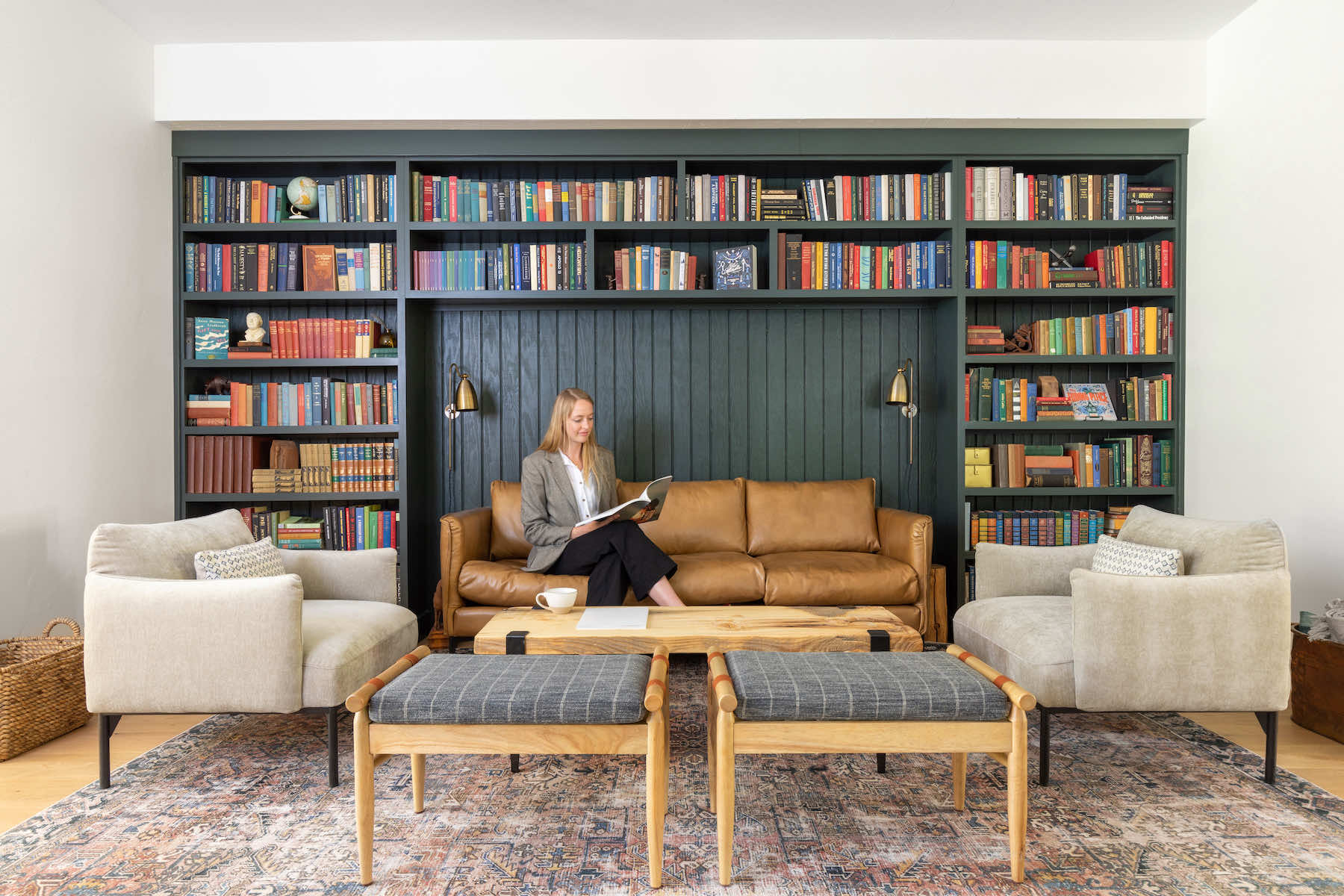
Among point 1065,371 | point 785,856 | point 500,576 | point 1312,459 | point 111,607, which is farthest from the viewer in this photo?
point 1065,371

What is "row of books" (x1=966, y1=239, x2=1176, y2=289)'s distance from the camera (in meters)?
4.24

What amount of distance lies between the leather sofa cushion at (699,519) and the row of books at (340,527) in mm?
1194

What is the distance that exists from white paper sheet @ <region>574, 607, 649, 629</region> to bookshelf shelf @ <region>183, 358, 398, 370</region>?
2.10m

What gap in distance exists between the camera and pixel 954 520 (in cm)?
430

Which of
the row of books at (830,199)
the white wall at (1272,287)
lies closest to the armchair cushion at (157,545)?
the row of books at (830,199)

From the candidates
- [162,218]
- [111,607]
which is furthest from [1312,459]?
[162,218]

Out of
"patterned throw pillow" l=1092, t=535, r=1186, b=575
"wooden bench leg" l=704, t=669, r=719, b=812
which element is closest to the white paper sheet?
"wooden bench leg" l=704, t=669, r=719, b=812

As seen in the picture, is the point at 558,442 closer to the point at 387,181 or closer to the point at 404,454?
the point at 404,454

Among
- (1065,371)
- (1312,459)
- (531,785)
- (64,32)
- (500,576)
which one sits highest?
(64,32)

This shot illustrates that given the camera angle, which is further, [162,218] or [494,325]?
[494,325]

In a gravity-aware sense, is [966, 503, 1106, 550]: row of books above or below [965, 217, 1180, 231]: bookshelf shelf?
below

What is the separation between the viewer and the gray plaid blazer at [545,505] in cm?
373

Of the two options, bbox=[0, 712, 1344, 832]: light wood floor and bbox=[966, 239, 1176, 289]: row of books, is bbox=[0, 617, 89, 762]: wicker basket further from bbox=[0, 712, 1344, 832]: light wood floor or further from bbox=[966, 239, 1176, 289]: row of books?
bbox=[966, 239, 1176, 289]: row of books

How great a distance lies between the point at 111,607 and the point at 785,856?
78.2 inches
